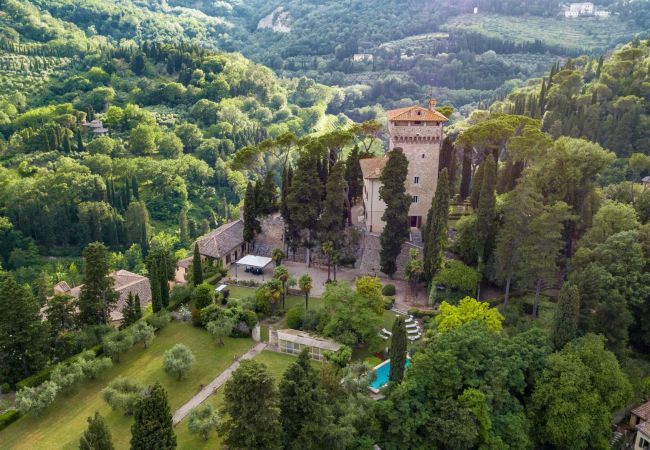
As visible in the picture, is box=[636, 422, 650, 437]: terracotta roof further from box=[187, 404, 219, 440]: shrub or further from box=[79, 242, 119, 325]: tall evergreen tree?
box=[79, 242, 119, 325]: tall evergreen tree

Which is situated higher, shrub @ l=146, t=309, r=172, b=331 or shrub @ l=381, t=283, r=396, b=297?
shrub @ l=381, t=283, r=396, b=297

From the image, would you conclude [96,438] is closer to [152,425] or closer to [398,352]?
[152,425]

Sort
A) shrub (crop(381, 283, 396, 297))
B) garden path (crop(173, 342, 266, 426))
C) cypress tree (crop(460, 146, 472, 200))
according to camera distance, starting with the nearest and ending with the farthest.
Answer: garden path (crop(173, 342, 266, 426))
shrub (crop(381, 283, 396, 297))
cypress tree (crop(460, 146, 472, 200))

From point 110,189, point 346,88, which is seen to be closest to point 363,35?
point 346,88

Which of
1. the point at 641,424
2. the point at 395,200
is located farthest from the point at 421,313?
the point at 641,424

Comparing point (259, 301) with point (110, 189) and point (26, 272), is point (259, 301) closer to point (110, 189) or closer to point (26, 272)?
point (26, 272)

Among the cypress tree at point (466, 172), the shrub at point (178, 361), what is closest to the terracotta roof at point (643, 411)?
the cypress tree at point (466, 172)

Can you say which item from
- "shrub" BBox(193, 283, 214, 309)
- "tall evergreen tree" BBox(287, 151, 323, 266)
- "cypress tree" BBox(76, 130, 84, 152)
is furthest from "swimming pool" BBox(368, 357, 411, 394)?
"cypress tree" BBox(76, 130, 84, 152)
